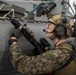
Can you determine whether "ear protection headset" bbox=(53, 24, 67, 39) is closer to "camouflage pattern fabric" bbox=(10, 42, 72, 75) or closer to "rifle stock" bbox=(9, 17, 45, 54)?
"camouflage pattern fabric" bbox=(10, 42, 72, 75)

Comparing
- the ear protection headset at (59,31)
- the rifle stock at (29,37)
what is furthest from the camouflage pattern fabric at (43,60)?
the rifle stock at (29,37)

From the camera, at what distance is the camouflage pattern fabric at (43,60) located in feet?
6.21

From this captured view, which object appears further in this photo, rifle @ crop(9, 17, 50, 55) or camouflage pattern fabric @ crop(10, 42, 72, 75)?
rifle @ crop(9, 17, 50, 55)

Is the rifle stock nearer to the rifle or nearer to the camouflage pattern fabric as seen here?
the rifle

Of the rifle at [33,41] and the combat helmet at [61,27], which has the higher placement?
the combat helmet at [61,27]

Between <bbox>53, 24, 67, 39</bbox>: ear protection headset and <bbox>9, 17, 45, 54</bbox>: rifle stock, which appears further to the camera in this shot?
<bbox>9, 17, 45, 54</bbox>: rifle stock

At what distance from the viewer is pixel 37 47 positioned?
2215 millimetres

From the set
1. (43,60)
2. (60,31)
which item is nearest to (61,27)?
(60,31)

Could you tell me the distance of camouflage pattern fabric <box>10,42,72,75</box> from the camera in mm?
1894

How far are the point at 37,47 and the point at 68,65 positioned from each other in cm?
35

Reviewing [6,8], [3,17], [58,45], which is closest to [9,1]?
[6,8]

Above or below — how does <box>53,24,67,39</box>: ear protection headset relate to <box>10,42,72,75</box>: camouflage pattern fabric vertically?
above

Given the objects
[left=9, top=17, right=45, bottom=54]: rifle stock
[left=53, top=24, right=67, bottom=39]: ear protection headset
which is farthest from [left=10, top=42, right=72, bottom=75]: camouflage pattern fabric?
[left=9, top=17, right=45, bottom=54]: rifle stock

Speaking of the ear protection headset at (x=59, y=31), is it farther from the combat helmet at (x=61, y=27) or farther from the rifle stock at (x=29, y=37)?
the rifle stock at (x=29, y=37)
